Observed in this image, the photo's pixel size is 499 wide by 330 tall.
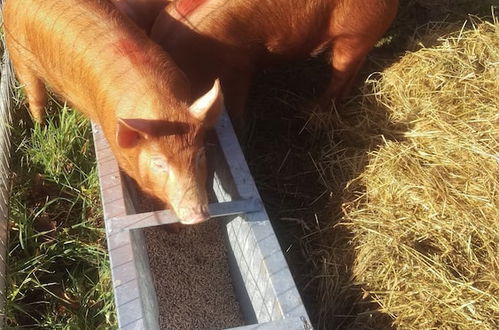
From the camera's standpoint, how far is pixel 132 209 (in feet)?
11.8

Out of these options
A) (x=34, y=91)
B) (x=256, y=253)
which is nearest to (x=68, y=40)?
(x=34, y=91)

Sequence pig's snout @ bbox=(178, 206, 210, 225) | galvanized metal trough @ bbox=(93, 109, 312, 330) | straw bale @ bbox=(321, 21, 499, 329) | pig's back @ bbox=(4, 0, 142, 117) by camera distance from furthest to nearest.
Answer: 1. pig's back @ bbox=(4, 0, 142, 117)
2. straw bale @ bbox=(321, 21, 499, 329)
3. pig's snout @ bbox=(178, 206, 210, 225)
4. galvanized metal trough @ bbox=(93, 109, 312, 330)

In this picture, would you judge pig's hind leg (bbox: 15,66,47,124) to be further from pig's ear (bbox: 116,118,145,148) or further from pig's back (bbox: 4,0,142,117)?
pig's ear (bbox: 116,118,145,148)

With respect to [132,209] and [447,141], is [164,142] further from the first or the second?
[447,141]

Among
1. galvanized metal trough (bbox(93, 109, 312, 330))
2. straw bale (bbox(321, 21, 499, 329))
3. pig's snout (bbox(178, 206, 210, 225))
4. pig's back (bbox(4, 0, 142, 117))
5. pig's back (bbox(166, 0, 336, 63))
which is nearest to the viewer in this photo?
galvanized metal trough (bbox(93, 109, 312, 330))

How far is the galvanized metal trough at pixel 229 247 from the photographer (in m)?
2.94

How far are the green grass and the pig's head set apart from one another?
2.71ft

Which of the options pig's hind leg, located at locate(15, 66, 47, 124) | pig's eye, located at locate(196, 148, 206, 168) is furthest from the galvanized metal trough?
pig's hind leg, located at locate(15, 66, 47, 124)

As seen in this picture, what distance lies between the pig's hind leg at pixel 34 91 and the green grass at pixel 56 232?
93 mm

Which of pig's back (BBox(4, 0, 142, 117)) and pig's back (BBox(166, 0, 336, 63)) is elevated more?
pig's back (BBox(4, 0, 142, 117))

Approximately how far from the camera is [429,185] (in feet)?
12.6

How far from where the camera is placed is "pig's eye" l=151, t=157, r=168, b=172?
3260 mm

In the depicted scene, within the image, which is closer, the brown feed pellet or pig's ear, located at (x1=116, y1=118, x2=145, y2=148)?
pig's ear, located at (x1=116, y1=118, x2=145, y2=148)

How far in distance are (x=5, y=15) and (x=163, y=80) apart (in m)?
1.54
